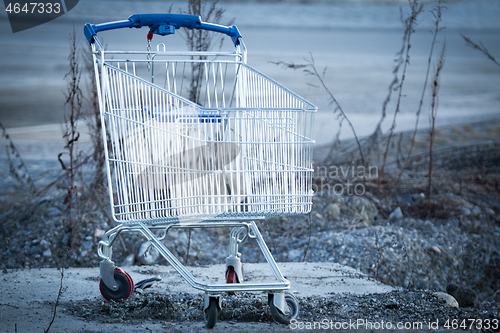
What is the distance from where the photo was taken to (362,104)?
10477mm

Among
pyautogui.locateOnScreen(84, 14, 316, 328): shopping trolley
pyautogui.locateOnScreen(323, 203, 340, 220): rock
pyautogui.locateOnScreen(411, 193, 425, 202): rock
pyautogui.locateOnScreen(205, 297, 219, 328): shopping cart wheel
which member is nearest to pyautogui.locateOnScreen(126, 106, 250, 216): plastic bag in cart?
pyautogui.locateOnScreen(84, 14, 316, 328): shopping trolley

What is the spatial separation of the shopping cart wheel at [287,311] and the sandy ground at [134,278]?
0.05 m

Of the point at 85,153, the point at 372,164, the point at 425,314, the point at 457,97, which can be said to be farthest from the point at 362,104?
the point at 425,314

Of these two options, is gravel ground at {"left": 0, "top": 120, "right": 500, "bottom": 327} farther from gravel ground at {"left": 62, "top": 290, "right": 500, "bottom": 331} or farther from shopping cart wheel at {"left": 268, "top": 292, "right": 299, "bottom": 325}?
shopping cart wheel at {"left": 268, "top": 292, "right": 299, "bottom": 325}

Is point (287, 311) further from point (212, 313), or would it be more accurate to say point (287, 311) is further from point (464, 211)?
point (464, 211)

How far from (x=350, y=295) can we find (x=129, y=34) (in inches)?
512

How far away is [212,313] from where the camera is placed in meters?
2.58

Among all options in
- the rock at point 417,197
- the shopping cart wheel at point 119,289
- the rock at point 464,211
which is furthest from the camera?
the rock at point 417,197

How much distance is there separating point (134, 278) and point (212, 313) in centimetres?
112

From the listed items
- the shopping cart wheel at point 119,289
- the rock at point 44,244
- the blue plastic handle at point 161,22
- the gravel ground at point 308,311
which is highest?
the blue plastic handle at point 161,22

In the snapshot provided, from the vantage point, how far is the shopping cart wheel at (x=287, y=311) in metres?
2.64

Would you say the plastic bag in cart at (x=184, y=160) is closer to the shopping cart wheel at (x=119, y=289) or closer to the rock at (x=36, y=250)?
the shopping cart wheel at (x=119, y=289)

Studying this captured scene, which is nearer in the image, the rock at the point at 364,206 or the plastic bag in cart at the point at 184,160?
the plastic bag in cart at the point at 184,160

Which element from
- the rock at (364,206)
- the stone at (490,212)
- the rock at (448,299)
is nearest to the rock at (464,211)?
the stone at (490,212)
